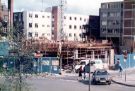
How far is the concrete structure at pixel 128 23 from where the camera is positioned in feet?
363

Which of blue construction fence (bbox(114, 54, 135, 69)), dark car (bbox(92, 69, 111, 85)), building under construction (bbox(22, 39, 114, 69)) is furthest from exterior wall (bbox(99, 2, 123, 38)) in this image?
dark car (bbox(92, 69, 111, 85))

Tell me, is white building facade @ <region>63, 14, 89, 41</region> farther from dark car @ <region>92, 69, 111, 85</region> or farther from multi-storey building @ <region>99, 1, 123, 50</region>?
dark car @ <region>92, 69, 111, 85</region>

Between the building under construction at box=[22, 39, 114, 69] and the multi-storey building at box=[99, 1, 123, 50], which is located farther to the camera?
the multi-storey building at box=[99, 1, 123, 50]

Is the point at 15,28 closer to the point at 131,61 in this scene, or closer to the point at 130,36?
the point at 131,61

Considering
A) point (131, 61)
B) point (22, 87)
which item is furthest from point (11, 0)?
point (22, 87)

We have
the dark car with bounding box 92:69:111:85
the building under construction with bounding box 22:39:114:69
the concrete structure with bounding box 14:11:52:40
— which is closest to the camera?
the dark car with bounding box 92:69:111:85

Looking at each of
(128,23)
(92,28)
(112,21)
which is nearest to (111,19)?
(112,21)

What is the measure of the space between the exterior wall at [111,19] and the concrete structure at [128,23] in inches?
117

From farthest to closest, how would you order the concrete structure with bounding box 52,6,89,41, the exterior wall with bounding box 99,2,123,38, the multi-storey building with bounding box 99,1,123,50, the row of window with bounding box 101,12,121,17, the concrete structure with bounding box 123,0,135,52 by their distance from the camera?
the concrete structure with bounding box 52,6,89,41, the row of window with bounding box 101,12,121,17, the exterior wall with bounding box 99,2,123,38, the multi-storey building with bounding box 99,1,123,50, the concrete structure with bounding box 123,0,135,52

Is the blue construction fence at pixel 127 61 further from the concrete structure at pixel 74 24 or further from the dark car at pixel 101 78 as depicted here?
the concrete structure at pixel 74 24

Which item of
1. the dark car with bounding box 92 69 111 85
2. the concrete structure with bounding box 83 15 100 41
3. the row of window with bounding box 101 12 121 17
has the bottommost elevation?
the dark car with bounding box 92 69 111 85

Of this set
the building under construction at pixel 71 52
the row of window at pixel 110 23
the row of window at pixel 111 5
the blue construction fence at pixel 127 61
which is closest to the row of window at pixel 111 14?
the row of window at pixel 110 23

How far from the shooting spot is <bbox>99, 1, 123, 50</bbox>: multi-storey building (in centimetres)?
11700

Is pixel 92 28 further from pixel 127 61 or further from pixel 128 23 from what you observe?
pixel 127 61
